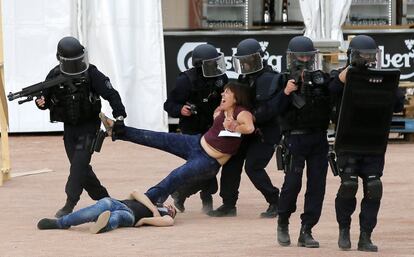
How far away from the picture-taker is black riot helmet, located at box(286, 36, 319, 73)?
1023 cm

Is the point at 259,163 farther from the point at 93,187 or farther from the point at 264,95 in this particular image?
the point at 93,187

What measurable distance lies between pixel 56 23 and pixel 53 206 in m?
8.47

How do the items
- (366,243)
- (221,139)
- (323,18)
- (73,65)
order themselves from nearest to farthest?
1. (366,243)
2. (221,139)
3. (73,65)
4. (323,18)

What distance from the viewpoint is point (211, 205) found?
13000 mm

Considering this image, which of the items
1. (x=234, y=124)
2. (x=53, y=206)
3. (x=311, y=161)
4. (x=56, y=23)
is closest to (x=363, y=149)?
(x=311, y=161)

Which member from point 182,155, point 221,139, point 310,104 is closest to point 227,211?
point 182,155

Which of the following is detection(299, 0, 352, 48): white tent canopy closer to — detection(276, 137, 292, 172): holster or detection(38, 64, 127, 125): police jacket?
detection(38, 64, 127, 125): police jacket

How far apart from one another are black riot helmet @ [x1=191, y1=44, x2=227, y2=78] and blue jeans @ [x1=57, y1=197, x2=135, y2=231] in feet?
6.61

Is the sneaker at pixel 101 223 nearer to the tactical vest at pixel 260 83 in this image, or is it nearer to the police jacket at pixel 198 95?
the tactical vest at pixel 260 83

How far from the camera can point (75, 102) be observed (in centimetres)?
1197

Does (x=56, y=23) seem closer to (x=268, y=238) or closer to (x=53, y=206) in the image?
(x=53, y=206)

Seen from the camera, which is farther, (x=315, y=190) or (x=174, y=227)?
(x=174, y=227)

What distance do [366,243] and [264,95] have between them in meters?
2.22

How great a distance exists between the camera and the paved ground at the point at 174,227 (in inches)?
396
